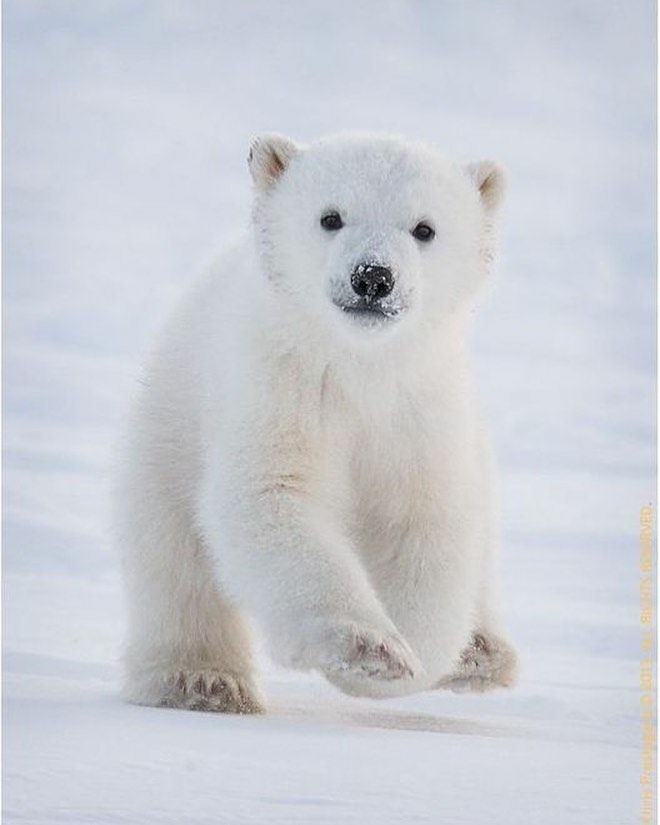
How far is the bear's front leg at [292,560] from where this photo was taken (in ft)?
11.0

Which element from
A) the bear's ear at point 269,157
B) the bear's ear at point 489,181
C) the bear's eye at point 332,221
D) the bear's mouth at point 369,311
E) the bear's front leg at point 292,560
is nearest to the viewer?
the bear's front leg at point 292,560

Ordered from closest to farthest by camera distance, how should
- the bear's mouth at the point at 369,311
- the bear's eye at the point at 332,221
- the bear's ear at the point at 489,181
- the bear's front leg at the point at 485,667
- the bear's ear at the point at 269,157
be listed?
1. the bear's mouth at the point at 369,311
2. the bear's eye at the point at 332,221
3. the bear's ear at the point at 269,157
4. the bear's ear at the point at 489,181
5. the bear's front leg at the point at 485,667

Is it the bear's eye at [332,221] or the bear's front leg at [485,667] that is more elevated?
the bear's eye at [332,221]

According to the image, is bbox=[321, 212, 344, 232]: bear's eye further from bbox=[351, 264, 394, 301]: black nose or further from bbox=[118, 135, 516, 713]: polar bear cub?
bbox=[351, 264, 394, 301]: black nose

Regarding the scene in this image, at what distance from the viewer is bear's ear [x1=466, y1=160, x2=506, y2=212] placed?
401cm

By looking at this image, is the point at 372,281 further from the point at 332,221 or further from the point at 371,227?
the point at 332,221

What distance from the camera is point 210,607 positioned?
4273 millimetres

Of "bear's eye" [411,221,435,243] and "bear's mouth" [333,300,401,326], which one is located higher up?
"bear's eye" [411,221,435,243]

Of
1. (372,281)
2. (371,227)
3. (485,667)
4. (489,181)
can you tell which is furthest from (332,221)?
(485,667)

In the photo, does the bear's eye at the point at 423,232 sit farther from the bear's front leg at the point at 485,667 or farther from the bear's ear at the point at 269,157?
the bear's front leg at the point at 485,667

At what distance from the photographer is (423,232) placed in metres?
3.71

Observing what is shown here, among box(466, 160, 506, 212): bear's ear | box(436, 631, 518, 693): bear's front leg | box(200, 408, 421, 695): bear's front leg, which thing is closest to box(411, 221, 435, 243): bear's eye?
box(466, 160, 506, 212): bear's ear

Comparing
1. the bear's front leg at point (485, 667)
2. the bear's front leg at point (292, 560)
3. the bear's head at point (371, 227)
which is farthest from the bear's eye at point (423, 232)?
the bear's front leg at point (485, 667)

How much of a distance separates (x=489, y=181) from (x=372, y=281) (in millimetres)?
731
